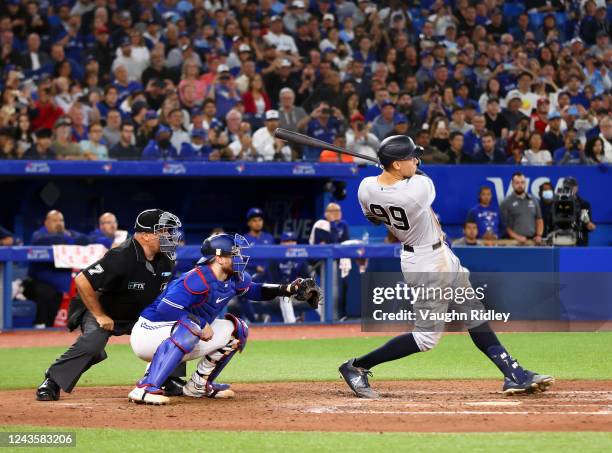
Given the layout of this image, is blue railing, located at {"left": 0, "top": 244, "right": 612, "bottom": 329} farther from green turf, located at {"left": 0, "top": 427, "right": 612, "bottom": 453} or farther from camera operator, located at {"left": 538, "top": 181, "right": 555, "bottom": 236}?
green turf, located at {"left": 0, "top": 427, "right": 612, "bottom": 453}

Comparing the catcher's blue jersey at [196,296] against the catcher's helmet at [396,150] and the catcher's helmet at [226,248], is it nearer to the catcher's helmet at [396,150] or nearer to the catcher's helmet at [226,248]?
the catcher's helmet at [226,248]

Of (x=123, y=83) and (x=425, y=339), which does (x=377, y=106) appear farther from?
(x=425, y=339)

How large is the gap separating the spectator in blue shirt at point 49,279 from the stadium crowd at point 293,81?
1.04m

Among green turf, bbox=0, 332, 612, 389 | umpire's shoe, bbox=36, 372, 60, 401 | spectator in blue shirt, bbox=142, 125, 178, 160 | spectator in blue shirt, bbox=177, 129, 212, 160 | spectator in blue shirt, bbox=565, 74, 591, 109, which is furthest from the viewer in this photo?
spectator in blue shirt, bbox=565, 74, 591, 109

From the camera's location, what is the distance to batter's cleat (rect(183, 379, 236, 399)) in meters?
7.35

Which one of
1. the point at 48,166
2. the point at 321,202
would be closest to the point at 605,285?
the point at 321,202

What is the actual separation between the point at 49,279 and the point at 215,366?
620 cm

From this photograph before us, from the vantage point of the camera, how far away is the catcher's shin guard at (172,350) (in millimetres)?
6844

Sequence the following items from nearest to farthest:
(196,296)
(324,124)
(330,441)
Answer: (330,441) < (196,296) < (324,124)

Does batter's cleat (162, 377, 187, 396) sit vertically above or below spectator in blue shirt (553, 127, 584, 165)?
below

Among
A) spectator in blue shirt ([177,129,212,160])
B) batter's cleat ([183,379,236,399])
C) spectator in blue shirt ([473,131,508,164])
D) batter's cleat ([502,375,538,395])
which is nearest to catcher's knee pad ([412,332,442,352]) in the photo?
batter's cleat ([502,375,538,395])

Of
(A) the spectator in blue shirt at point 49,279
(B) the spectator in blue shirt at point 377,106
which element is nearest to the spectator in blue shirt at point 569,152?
(B) the spectator in blue shirt at point 377,106

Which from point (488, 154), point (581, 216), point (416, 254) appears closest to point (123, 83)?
point (488, 154)

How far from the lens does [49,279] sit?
13.0 metres
